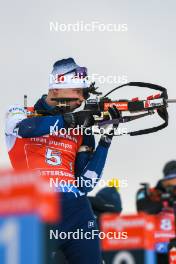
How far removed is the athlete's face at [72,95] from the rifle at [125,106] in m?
0.03

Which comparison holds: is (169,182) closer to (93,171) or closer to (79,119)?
(93,171)

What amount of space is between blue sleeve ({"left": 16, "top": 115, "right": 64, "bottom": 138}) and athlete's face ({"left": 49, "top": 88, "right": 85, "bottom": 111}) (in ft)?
0.99

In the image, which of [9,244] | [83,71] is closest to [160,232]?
[83,71]

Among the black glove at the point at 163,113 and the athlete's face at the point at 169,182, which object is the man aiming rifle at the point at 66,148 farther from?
the athlete's face at the point at 169,182

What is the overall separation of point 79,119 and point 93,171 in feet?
1.26

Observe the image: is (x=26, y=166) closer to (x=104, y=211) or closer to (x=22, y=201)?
(x=22, y=201)

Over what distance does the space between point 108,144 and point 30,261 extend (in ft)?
8.99

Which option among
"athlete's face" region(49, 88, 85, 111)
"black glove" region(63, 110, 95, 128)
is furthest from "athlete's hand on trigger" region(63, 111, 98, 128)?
"athlete's face" region(49, 88, 85, 111)

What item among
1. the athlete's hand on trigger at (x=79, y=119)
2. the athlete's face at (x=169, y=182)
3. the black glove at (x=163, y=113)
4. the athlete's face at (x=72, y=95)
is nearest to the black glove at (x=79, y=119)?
the athlete's hand on trigger at (x=79, y=119)

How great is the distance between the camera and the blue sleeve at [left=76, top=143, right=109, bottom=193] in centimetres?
454

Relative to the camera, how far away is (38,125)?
14.1 feet

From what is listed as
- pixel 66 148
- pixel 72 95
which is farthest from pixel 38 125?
pixel 72 95

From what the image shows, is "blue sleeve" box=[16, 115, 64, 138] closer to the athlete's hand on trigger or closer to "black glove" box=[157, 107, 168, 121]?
the athlete's hand on trigger

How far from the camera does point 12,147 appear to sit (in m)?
4.51
